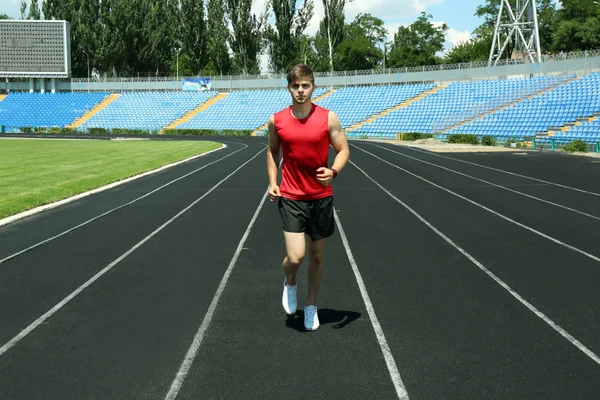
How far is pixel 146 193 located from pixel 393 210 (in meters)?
6.18

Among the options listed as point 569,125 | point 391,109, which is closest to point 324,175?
point 569,125

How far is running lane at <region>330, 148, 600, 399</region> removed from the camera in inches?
164

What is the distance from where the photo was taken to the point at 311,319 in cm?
520

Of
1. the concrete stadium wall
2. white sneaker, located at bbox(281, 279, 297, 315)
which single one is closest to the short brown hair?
white sneaker, located at bbox(281, 279, 297, 315)

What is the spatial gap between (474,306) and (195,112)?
63450 millimetres

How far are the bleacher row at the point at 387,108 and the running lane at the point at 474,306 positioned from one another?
83.1 ft

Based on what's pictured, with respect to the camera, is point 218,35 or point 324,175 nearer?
point 324,175

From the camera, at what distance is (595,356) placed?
4.59 meters

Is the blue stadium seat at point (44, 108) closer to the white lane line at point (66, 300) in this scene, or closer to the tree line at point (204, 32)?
the tree line at point (204, 32)

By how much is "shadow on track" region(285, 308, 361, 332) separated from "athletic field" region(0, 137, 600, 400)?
0.03m

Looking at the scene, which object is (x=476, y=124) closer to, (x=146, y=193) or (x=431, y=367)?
(x=146, y=193)

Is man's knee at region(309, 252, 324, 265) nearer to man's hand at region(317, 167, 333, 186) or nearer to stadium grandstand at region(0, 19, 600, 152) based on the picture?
man's hand at region(317, 167, 333, 186)

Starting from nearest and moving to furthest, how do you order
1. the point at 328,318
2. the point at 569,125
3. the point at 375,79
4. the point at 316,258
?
the point at 316,258 < the point at 328,318 < the point at 569,125 < the point at 375,79

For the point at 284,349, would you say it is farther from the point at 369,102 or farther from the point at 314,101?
the point at 314,101
